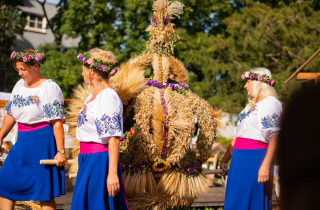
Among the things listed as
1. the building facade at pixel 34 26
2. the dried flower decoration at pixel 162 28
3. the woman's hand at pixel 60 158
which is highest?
the building facade at pixel 34 26

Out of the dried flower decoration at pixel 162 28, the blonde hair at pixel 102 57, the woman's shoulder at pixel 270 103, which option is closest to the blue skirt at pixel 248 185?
the woman's shoulder at pixel 270 103

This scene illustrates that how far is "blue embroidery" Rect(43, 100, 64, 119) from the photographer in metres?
2.99

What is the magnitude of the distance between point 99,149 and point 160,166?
1108 millimetres

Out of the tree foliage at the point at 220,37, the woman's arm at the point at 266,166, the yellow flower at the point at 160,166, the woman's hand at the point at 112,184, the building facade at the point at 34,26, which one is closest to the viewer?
the woman's hand at the point at 112,184

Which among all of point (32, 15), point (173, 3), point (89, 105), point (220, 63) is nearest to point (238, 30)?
point (220, 63)

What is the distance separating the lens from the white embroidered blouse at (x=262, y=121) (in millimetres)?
3023

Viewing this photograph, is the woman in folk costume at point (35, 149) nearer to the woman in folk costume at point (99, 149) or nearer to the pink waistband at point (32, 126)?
the pink waistband at point (32, 126)

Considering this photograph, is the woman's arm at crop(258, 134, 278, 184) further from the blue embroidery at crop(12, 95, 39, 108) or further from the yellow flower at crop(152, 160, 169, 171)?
the blue embroidery at crop(12, 95, 39, 108)

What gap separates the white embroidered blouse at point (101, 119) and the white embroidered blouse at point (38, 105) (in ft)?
1.35

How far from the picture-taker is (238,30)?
527 inches

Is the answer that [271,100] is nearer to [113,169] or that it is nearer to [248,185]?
[248,185]

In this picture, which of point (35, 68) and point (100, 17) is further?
point (100, 17)

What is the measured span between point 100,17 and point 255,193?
12.2 m

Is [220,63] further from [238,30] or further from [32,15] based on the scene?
[32,15]
